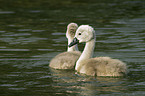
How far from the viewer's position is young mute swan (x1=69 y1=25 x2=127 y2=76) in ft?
37.1

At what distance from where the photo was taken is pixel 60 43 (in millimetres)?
18078

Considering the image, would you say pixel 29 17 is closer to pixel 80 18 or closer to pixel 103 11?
pixel 80 18

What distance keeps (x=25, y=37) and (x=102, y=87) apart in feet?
32.2

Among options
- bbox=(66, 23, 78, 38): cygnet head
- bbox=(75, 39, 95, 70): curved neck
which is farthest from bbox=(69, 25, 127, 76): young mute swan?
bbox=(66, 23, 78, 38): cygnet head

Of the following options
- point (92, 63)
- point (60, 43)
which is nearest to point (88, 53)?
point (92, 63)

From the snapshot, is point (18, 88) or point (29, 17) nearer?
point (18, 88)

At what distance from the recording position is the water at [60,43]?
10500mm

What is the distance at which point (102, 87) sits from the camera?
10336 millimetres

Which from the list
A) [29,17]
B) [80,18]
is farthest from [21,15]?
[80,18]

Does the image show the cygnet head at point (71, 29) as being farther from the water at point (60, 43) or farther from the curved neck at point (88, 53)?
the curved neck at point (88, 53)

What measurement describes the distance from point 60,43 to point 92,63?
6482 mm

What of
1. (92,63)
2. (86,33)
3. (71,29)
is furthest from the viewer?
(71,29)

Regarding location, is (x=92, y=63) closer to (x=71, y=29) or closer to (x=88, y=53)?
(x=88, y=53)

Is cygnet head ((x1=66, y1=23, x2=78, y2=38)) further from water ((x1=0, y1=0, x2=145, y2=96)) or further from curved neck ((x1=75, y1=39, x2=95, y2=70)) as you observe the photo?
curved neck ((x1=75, y1=39, x2=95, y2=70))
